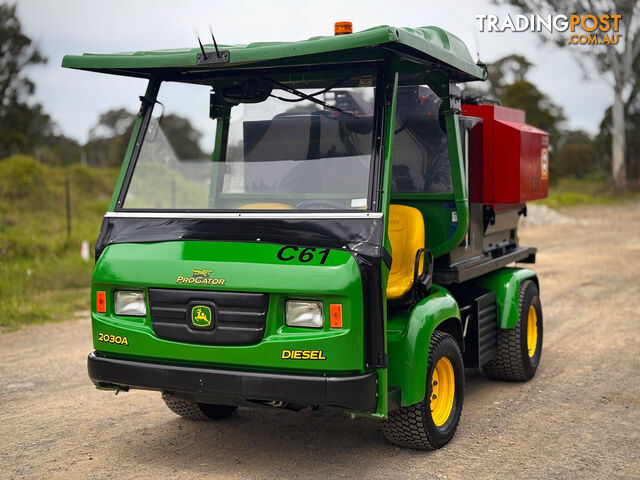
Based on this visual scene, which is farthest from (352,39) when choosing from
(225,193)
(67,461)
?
(67,461)

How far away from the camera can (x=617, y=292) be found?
1155cm

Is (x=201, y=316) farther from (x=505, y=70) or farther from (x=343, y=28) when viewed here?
(x=505, y=70)

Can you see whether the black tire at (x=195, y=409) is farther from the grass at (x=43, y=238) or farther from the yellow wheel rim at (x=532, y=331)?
the grass at (x=43, y=238)

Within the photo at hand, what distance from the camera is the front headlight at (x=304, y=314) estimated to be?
4.39 metres

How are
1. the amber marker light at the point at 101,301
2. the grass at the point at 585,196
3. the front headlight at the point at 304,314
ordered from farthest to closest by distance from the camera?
the grass at the point at 585,196 → the amber marker light at the point at 101,301 → the front headlight at the point at 304,314

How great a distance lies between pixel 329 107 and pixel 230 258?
120 cm

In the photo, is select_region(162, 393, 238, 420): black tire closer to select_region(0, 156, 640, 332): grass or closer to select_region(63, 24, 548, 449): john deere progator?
select_region(63, 24, 548, 449): john deere progator

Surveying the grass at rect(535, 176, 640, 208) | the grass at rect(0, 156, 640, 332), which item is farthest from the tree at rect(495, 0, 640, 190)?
Result: the grass at rect(0, 156, 640, 332)

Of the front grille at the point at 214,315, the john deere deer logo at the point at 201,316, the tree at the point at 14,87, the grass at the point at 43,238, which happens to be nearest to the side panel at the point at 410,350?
the front grille at the point at 214,315

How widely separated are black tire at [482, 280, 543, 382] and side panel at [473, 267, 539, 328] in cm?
11

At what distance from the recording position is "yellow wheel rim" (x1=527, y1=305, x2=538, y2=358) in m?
7.25

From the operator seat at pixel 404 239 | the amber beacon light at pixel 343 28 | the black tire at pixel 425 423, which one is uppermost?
the amber beacon light at pixel 343 28

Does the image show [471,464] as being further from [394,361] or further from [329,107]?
[329,107]

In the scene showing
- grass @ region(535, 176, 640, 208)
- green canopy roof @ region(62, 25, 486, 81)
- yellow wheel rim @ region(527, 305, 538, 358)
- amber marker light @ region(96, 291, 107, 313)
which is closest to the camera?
green canopy roof @ region(62, 25, 486, 81)
